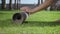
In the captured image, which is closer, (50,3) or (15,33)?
(15,33)

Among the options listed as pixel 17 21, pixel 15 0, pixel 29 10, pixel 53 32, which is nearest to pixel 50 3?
pixel 29 10

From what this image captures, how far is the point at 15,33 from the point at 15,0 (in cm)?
1939

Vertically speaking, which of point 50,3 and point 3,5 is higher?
point 50,3

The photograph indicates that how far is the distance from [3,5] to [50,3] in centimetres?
1687

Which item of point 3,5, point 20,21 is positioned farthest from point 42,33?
point 3,5

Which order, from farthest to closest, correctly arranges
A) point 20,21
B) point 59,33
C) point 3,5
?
point 3,5 < point 20,21 < point 59,33

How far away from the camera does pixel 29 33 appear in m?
6.52

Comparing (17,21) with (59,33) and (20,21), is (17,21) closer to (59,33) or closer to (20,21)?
(20,21)

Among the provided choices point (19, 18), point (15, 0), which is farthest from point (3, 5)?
point (19, 18)

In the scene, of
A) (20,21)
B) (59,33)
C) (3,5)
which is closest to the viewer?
(59,33)

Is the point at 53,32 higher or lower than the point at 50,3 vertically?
lower

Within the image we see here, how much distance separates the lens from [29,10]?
9.15m

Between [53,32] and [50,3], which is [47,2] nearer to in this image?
[50,3]

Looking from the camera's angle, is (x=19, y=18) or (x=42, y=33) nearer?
(x=42, y=33)
